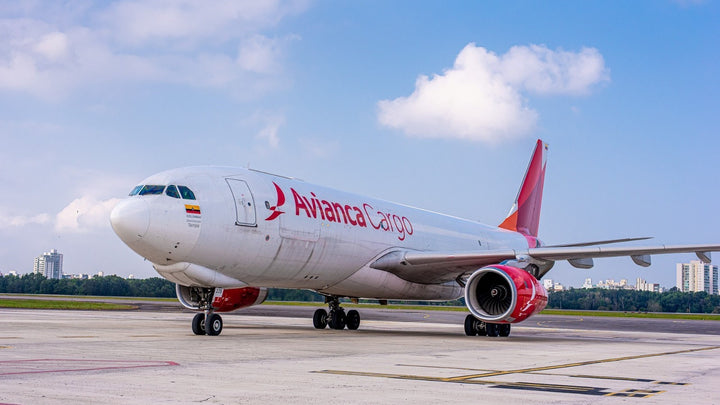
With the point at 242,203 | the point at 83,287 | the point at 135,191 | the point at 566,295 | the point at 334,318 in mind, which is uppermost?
the point at 135,191

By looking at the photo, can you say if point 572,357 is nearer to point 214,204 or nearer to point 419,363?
point 419,363

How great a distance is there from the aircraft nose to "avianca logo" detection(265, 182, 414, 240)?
10.5ft

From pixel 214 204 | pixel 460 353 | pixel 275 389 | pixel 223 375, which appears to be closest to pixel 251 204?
pixel 214 204

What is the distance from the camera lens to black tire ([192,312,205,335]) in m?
16.3

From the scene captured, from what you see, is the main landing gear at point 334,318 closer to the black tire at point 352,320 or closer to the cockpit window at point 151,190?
the black tire at point 352,320

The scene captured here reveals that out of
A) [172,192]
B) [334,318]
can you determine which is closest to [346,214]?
[334,318]

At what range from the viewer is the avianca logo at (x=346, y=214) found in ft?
60.5

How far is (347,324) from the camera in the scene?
914 inches

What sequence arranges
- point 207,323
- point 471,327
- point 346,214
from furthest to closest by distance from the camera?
point 471,327
point 346,214
point 207,323

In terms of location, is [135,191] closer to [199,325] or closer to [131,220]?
[131,220]

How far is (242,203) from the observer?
16.8 meters

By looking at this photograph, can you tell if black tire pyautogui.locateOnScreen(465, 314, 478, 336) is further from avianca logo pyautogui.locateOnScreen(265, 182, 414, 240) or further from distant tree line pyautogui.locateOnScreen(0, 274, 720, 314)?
distant tree line pyautogui.locateOnScreen(0, 274, 720, 314)

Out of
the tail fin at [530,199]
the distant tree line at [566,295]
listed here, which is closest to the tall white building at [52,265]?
the distant tree line at [566,295]

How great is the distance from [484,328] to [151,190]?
10.4 metres
